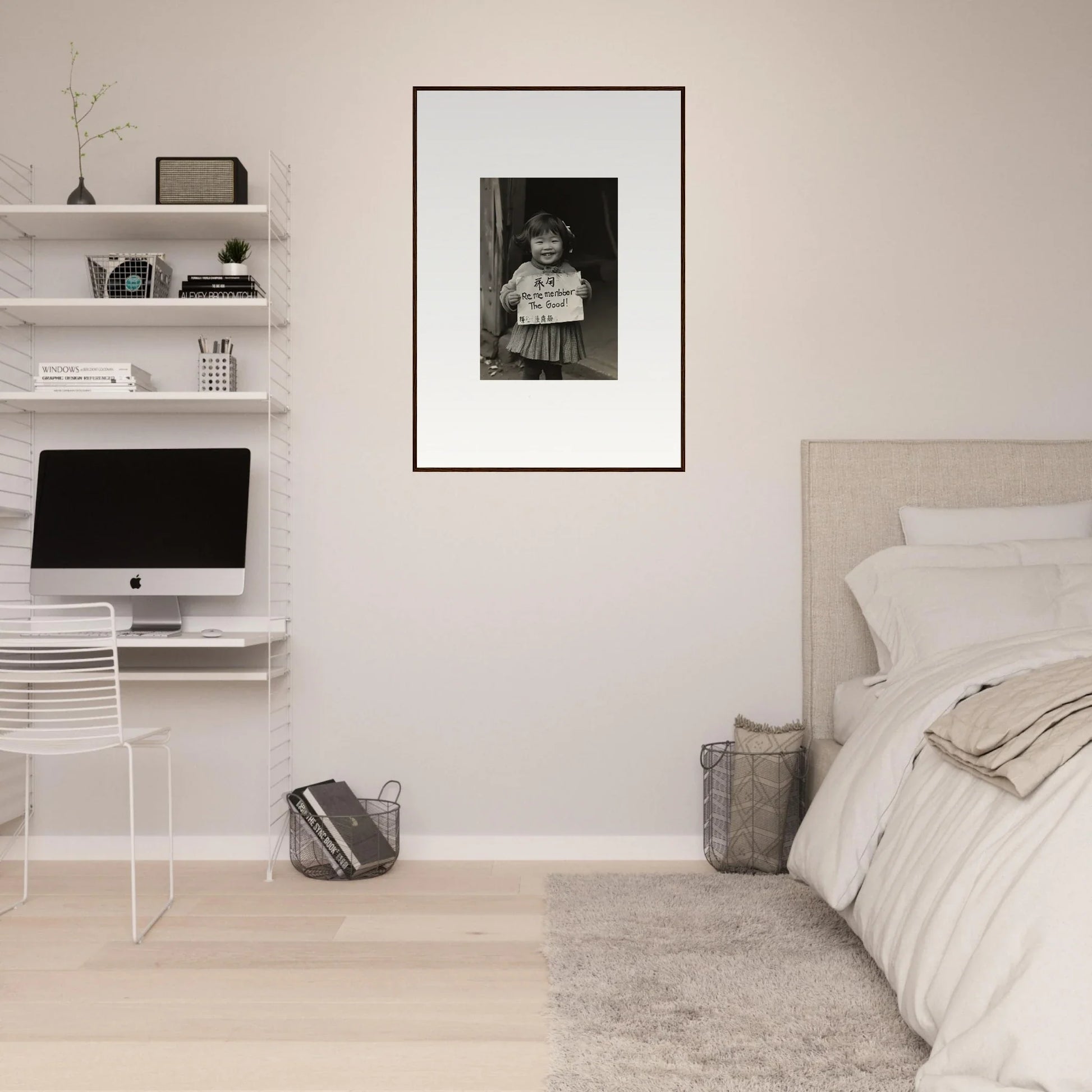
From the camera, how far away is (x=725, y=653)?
10.9 ft

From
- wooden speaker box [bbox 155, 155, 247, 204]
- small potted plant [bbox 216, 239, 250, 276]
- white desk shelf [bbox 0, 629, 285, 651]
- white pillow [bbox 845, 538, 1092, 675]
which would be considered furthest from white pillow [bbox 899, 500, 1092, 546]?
wooden speaker box [bbox 155, 155, 247, 204]

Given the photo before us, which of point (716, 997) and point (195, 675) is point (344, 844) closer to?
point (195, 675)

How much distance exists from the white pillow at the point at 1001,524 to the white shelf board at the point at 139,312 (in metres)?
2.11

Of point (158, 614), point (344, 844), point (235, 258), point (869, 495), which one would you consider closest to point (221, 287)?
point (235, 258)

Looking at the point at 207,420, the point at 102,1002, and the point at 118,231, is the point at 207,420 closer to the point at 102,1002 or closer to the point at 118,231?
the point at 118,231

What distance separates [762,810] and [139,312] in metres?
2.41

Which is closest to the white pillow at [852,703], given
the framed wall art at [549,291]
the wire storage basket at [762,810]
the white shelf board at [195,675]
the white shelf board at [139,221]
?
the wire storage basket at [762,810]

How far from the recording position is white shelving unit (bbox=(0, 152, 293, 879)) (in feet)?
10.5

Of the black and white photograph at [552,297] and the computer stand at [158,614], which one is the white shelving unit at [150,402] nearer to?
the computer stand at [158,614]

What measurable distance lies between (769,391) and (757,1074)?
2.13m

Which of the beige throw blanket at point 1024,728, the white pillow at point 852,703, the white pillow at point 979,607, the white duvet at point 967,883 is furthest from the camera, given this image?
the white pillow at point 852,703

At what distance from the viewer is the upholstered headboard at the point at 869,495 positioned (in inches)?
129

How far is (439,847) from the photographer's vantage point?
10.8 feet

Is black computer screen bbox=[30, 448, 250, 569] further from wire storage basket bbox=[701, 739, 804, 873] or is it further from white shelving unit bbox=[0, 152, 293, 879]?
wire storage basket bbox=[701, 739, 804, 873]
